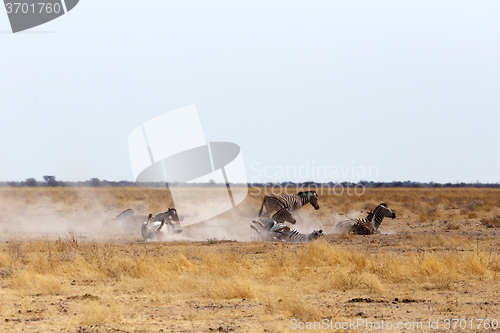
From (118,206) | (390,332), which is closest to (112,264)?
(390,332)

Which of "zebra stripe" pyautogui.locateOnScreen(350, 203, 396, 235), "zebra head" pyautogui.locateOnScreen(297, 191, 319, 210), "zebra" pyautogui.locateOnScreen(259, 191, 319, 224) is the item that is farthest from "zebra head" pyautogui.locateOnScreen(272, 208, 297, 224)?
"zebra head" pyautogui.locateOnScreen(297, 191, 319, 210)

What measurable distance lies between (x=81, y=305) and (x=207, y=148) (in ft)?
40.6

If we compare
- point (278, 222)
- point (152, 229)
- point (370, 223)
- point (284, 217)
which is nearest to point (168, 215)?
point (152, 229)

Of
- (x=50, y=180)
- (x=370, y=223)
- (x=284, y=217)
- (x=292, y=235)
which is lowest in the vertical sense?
(x=50, y=180)

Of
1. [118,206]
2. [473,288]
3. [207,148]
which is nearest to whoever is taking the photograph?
[473,288]

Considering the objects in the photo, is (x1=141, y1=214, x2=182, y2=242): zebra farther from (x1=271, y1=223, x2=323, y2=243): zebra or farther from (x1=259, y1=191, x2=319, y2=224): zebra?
(x1=259, y1=191, x2=319, y2=224): zebra

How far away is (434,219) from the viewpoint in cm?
2672

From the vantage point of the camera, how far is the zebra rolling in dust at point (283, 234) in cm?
1619

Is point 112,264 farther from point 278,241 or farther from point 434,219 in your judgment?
point 434,219

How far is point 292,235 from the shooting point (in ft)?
53.9

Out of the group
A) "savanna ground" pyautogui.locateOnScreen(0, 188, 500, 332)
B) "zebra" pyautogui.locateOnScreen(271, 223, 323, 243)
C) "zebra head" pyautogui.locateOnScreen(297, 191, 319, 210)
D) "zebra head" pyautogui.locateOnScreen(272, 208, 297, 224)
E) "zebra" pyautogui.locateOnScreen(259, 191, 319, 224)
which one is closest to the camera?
"savanna ground" pyautogui.locateOnScreen(0, 188, 500, 332)

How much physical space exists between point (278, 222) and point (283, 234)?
378 centimetres

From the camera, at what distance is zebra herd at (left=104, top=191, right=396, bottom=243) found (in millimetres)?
16688

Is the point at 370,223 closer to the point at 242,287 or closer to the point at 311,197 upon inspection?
the point at 311,197
